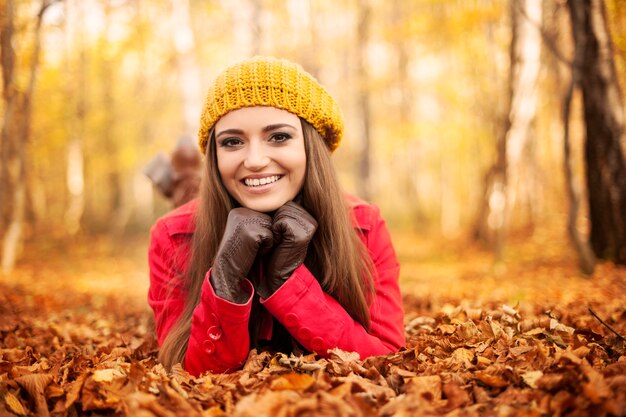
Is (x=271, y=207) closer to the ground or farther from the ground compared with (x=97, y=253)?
farther from the ground

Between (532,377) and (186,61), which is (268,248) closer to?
(532,377)

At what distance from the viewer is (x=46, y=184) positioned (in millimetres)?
22891

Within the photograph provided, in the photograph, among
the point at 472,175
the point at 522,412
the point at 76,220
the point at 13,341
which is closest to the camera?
the point at 522,412

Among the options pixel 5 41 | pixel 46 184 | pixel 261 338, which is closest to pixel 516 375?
pixel 261 338

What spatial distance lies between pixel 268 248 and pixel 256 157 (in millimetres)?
472

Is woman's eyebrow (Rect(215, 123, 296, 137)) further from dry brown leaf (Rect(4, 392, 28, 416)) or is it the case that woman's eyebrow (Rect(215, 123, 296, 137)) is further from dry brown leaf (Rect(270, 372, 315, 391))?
dry brown leaf (Rect(4, 392, 28, 416))

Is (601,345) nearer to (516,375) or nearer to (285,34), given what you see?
(516,375)

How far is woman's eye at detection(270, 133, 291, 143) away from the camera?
2549 mm

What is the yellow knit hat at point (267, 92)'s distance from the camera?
251 centimetres

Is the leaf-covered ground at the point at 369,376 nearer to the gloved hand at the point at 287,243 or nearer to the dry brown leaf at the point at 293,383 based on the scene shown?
the dry brown leaf at the point at 293,383

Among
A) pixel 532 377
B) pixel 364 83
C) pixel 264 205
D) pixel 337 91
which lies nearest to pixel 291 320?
pixel 264 205

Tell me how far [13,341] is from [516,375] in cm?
301

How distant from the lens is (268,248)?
2.40 m

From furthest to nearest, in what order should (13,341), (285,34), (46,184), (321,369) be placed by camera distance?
(46,184) → (285,34) → (13,341) → (321,369)
